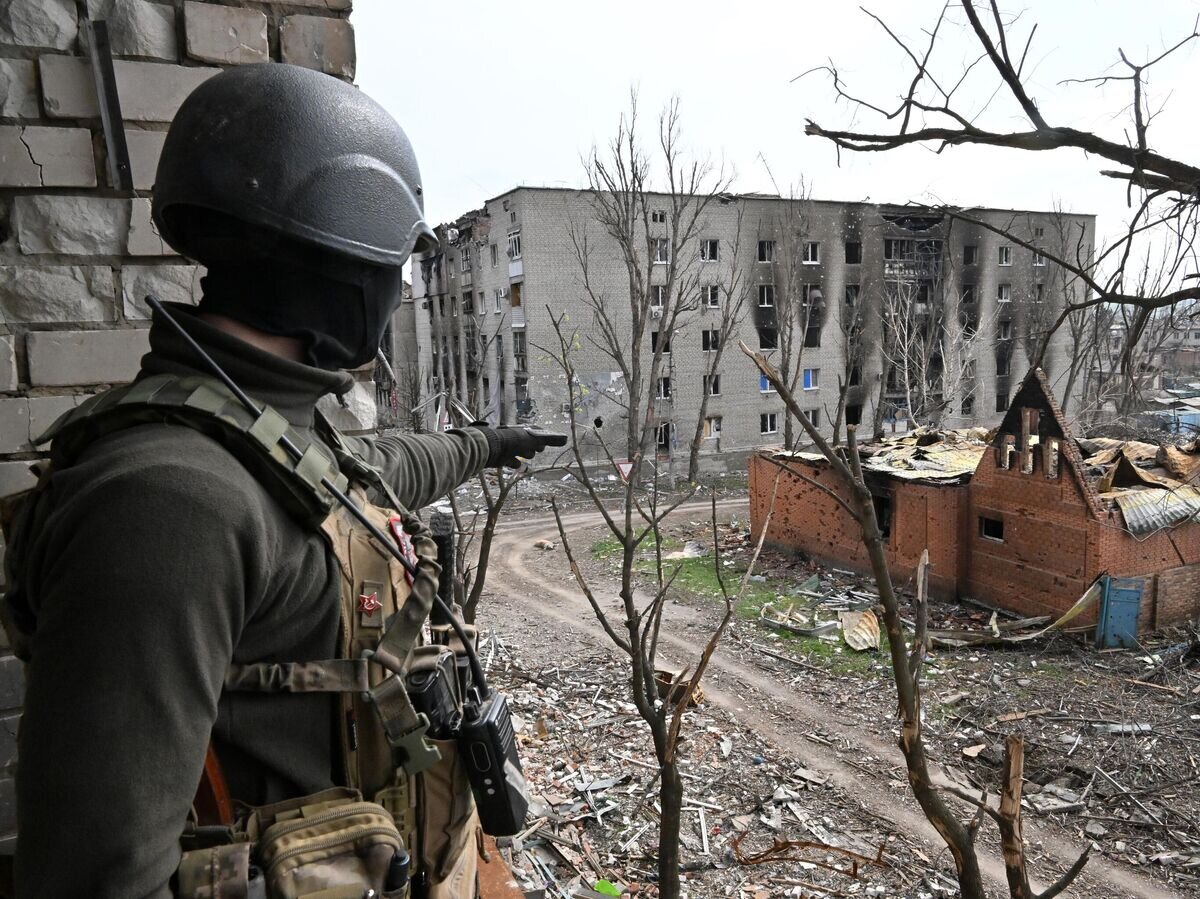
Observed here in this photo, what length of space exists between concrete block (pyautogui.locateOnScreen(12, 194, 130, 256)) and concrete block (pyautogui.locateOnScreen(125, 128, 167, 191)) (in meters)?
0.09

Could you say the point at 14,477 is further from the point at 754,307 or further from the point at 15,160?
the point at 754,307

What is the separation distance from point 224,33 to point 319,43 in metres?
0.30

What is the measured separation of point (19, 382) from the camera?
250cm

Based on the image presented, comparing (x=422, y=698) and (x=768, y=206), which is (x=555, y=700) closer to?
(x=422, y=698)

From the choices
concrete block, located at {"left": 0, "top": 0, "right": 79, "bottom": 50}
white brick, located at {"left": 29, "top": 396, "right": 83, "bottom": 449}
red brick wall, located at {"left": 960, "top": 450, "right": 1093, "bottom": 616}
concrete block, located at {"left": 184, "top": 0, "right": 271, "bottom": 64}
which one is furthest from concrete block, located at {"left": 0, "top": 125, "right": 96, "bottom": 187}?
red brick wall, located at {"left": 960, "top": 450, "right": 1093, "bottom": 616}

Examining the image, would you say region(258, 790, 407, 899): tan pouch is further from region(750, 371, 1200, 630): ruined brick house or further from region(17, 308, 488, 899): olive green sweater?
region(750, 371, 1200, 630): ruined brick house

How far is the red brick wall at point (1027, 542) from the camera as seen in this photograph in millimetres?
15016

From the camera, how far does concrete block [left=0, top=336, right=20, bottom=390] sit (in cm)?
247

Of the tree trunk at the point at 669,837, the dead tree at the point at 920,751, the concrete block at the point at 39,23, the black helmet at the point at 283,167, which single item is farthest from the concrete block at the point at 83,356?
the tree trunk at the point at 669,837

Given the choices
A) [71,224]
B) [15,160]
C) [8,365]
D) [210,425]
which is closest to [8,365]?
[8,365]

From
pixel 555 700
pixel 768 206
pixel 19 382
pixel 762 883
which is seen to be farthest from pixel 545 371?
pixel 19 382

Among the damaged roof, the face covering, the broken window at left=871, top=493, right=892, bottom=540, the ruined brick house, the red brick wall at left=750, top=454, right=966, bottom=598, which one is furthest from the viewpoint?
the broken window at left=871, top=493, right=892, bottom=540

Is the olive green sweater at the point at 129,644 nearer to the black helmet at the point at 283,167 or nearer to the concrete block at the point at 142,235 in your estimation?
the black helmet at the point at 283,167

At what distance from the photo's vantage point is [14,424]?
2.48 metres
